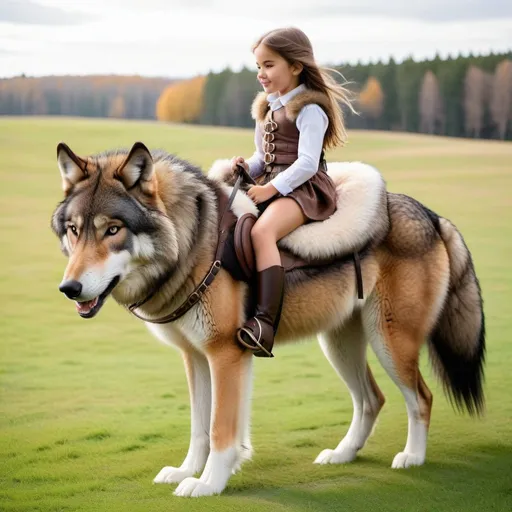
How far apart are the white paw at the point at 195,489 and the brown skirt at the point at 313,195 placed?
→ 81 cm

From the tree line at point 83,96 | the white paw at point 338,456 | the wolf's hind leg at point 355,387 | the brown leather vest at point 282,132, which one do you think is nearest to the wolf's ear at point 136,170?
the brown leather vest at point 282,132

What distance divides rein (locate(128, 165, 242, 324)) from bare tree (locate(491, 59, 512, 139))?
3971 millimetres

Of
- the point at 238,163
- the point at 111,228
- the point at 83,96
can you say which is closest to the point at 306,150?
the point at 238,163

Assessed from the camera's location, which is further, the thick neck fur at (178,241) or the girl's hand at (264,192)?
the girl's hand at (264,192)

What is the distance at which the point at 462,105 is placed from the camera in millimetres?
6281

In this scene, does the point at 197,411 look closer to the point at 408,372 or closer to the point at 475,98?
the point at 408,372

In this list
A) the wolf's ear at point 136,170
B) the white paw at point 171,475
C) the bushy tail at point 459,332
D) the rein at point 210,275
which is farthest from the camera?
the bushy tail at point 459,332

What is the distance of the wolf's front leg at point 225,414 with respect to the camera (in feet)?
8.17

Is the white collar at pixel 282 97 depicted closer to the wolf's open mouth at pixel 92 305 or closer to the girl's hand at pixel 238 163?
the girl's hand at pixel 238 163

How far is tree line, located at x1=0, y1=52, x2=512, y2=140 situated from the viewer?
5848 millimetres

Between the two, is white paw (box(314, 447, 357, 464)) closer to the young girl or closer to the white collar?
the young girl

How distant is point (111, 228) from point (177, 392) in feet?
5.83

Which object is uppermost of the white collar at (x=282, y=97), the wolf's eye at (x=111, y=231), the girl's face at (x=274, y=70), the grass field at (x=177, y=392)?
the girl's face at (x=274, y=70)

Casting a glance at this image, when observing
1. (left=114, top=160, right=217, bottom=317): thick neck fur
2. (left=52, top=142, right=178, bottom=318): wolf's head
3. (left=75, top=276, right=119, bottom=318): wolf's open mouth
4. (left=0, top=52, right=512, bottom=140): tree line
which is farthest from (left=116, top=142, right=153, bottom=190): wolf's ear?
(left=0, top=52, right=512, bottom=140): tree line
